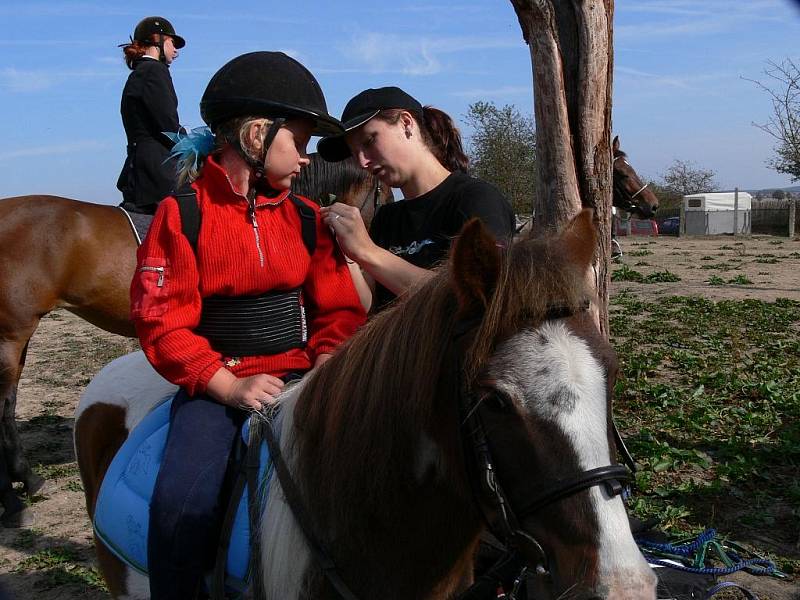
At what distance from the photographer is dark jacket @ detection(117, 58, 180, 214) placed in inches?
237

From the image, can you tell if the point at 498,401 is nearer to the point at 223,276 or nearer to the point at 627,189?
the point at 223,276

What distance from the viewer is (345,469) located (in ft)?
5.85

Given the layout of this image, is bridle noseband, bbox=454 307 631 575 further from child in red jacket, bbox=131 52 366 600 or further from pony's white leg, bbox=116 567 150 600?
pony's white leg, bbox=116 567 150 600

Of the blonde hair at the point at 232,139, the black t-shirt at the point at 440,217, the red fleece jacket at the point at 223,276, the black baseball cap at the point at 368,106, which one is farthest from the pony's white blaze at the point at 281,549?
the black baseball cap at the point at 368,106

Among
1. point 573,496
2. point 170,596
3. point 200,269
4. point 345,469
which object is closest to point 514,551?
point 573,496

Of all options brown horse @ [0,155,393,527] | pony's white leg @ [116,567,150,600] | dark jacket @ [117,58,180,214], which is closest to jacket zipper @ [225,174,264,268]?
pony's white leg @ [116,567,150,600]

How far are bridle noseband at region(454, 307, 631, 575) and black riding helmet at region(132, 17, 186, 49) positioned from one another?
A: 5.54 metres

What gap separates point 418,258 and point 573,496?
1589 mm

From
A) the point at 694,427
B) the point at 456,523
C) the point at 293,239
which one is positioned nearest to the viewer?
the point at 456,523

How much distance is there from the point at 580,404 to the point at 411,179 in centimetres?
176

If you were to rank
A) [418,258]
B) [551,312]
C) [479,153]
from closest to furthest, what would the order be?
1. [551,312]
2. [418,258]
3. [479,153]

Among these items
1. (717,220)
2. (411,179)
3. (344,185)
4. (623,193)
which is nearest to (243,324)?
(411,179)

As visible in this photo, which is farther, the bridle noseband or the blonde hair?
the blonde hair

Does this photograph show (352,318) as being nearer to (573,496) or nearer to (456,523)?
(456,523)
